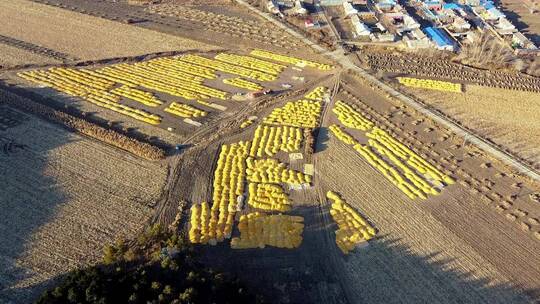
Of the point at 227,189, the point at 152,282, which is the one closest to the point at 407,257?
the point at 227,189

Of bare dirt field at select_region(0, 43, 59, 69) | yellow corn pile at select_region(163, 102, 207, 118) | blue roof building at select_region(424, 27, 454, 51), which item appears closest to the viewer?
yellow corn pile at select_region(163, 102, 207, 118)

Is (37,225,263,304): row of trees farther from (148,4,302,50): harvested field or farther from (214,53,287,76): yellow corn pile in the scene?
(148,4,302,50): harvested field

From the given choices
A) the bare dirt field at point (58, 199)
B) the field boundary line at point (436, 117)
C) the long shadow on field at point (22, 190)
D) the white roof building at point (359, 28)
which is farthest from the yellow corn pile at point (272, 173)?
the white roof building at point (359, 28)

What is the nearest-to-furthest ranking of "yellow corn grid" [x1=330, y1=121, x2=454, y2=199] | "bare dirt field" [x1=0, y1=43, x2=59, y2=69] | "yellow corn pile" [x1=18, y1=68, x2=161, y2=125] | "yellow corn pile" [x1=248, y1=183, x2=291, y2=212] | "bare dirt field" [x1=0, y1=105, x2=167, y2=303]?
"bare dirt field" [x1=0, y1=105, x2=167, y2=303] → "yellow corn pile" [x1=248, y1=183, x2=291, y2=212] → "yellow corn grid" [x1=330, y1=121, x2=454, y2=199] → "yellow corn pile" [x1=18, y1=68, x2=161, y2=125] → "bare dirt field" [x1=0, y1=43, x2=59, y2=69]

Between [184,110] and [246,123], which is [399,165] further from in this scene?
[184,110]

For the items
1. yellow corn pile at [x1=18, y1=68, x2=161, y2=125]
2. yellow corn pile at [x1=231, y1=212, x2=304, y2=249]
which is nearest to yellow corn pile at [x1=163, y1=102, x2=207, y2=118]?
yellow corn pile at [x1=18, y1=68, x2=161, y2=125]

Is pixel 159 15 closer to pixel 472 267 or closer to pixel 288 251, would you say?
pixel 288 251

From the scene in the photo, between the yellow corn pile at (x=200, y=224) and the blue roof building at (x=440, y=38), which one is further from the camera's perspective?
the blue roof building at (x=440, y=38)

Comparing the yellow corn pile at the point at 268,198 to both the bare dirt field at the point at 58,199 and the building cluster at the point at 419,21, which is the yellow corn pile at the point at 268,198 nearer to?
the bare dirt field at the point at 58,199
